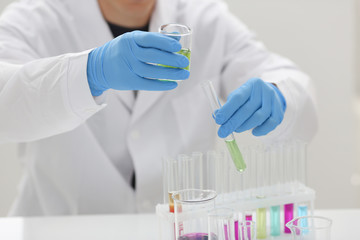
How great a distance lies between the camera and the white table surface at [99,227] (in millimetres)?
1477

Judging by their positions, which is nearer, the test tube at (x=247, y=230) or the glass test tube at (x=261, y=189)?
the test tube at (x=247, y=230)

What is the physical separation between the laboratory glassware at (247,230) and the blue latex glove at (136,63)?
1.44 feet

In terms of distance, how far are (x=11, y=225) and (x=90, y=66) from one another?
629 mm

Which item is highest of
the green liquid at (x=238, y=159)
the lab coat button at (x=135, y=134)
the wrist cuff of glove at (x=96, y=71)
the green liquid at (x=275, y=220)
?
the wrist cuff of glove at (x=96, y=71)

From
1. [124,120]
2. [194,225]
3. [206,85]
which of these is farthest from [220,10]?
[194,225]

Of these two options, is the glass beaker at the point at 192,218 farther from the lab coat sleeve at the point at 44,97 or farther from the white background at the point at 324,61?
the white background at the point at 324,61

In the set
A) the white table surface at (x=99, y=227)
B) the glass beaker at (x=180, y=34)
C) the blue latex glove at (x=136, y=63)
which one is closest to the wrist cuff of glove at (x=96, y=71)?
the blue latex glove at (x=136, y=63)

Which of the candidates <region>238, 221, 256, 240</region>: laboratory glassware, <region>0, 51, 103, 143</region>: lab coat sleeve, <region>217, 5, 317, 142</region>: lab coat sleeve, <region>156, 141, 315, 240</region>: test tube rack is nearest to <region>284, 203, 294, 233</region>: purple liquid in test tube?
<region>156, 141, 315, 240</region>: test tube rack

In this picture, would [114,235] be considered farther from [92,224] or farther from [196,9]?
[196,9]

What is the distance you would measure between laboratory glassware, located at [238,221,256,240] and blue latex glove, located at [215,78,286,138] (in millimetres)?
297

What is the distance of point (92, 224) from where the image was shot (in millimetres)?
1579

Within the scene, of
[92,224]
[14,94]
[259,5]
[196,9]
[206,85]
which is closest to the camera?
[206,85]

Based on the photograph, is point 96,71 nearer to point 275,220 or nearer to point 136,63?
A: point 136,63

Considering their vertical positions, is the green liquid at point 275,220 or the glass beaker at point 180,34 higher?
the glass beaker at point 180,34
